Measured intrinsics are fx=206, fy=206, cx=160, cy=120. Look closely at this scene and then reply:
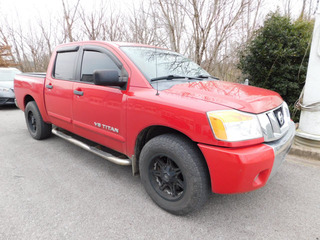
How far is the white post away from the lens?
126 inches

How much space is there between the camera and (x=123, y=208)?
2152 millimetres

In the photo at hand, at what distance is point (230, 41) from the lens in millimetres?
7148

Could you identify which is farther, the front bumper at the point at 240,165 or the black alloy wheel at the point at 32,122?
the black alloy wheel at the point at 32,122

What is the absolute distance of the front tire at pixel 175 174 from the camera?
1.79 metres

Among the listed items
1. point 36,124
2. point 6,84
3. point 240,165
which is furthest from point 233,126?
point 6,84

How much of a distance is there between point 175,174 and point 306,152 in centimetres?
256

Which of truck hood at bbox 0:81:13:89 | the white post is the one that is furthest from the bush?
truck hood at bbox 0:81:13:89

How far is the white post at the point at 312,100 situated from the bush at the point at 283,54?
4.93ft

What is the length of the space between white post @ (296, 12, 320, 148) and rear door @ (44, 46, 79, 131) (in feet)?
11.9

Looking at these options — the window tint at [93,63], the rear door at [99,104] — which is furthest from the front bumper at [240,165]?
the window tint at [93,63]

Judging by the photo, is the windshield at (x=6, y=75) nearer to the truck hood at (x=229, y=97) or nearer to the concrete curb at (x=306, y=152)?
the truck hood at (x=229, y=97)

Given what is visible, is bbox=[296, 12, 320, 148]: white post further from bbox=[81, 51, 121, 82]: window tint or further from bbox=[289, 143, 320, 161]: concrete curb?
bbox=[81, 51, 121, 82]: window tint

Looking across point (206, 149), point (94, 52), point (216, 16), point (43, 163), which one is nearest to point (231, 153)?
point (206, 149)

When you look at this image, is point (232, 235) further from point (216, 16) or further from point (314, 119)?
point (216, 16)
